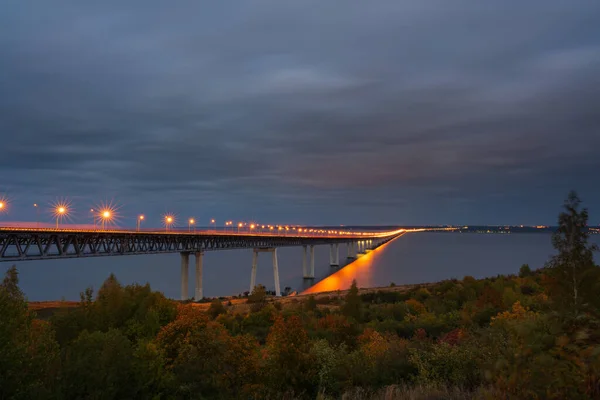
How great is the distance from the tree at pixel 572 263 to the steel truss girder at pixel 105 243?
5025cm

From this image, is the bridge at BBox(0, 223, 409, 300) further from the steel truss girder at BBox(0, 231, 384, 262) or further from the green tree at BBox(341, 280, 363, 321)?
the green tree at BBox(341, 280, 363, 321)

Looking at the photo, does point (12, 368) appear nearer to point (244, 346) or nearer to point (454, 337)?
point (244, 346)

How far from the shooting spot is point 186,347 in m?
10.5

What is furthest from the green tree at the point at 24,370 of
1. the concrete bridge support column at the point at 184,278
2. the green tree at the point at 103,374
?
the concrete bridge support column at the point at 184,278

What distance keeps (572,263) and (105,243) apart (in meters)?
62.3

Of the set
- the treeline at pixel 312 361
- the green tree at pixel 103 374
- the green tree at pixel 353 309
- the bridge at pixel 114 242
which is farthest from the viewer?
the bridge at pixel 114 242

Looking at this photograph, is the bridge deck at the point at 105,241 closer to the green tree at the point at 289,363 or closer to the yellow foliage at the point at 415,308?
the yellow foliage at the point at 415,308

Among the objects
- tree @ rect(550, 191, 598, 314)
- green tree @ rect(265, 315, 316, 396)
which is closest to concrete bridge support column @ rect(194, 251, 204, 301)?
green tree @ rect(265, 315, 316, 396)

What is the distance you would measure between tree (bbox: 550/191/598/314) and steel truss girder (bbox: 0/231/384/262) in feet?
165

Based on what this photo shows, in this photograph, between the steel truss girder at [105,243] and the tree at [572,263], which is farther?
the steel truss girder at [105,243]

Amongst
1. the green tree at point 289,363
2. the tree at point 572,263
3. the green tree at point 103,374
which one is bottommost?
the green tree at point 289,363

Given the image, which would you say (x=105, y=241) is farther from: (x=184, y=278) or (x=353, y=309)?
(x=353, y=309)

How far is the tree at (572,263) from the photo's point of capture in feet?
19.5

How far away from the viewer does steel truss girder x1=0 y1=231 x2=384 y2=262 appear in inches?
1830
